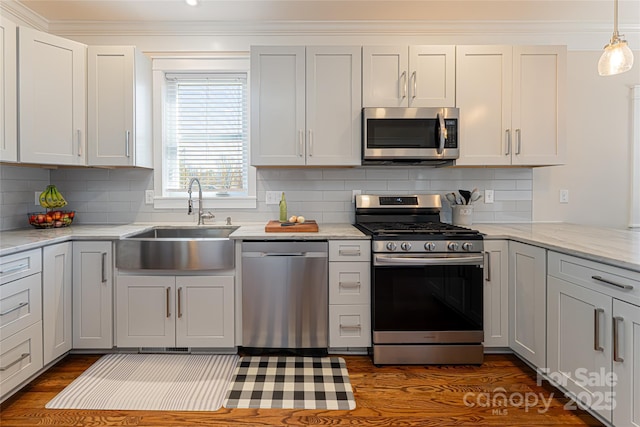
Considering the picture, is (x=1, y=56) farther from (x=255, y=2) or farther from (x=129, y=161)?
(x=255, y=2)

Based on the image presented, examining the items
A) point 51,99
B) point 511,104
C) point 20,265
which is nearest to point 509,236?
point 511,104

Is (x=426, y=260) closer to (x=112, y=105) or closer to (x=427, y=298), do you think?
(x=427, y=298)

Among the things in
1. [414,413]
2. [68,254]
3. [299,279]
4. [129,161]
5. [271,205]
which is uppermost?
[129,161]

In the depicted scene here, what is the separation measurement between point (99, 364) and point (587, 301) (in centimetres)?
294

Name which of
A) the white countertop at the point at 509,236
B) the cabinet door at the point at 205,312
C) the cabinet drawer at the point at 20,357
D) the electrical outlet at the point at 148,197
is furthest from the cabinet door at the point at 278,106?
the cabinet drawer at the point at 20,357

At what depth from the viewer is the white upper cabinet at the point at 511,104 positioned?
2.75 m

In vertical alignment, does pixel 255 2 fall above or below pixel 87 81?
above

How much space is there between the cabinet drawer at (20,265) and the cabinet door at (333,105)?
1851mm

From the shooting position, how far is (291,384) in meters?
2.16

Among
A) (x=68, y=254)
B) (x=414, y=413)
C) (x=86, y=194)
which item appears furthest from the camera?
(x=86, y=194)

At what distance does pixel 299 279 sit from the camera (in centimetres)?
246

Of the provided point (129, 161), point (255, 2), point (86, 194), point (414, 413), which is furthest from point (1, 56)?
point (414, 413)

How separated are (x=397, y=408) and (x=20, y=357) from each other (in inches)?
83.9

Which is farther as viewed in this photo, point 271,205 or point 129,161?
point 271,205
